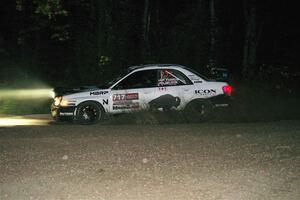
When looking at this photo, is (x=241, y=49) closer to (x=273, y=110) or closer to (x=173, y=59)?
(x=173, y=59)

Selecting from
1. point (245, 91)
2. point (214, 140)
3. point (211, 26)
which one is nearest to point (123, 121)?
point (214, 140)

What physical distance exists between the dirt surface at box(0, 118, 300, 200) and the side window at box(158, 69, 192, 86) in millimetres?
2712

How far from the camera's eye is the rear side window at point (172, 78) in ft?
50.4

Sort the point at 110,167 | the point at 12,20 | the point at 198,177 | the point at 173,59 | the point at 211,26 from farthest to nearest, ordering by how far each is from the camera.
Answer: the point at 12,20
the point at 211,26
the point at 173,59
the point at 110,167
the point at 198,177

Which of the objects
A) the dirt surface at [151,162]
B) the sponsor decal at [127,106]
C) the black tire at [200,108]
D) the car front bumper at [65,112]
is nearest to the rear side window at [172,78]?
the black tire at [200,108]

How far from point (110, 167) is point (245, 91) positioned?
1126 cm

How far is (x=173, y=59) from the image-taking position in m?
20.5

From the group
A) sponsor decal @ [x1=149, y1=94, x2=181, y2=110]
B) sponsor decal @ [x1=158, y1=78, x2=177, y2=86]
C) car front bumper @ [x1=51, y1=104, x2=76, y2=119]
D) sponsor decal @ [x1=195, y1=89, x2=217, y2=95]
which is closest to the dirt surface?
car front bumper @ [x1=51, y1=104, x2=76, y2=119]

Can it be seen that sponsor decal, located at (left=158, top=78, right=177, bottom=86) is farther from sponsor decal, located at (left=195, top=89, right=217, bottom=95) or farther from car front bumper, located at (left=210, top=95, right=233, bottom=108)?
car front bumper, located at (left=210, top=95, right=233, bottom=108)

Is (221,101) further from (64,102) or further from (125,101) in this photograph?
(64,102)

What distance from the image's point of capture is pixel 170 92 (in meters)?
15.3

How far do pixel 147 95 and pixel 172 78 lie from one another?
863mm

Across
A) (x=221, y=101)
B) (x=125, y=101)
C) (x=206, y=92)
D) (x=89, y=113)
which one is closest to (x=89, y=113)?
(x=89, y=113)

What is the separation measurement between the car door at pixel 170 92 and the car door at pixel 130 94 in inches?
7.1
